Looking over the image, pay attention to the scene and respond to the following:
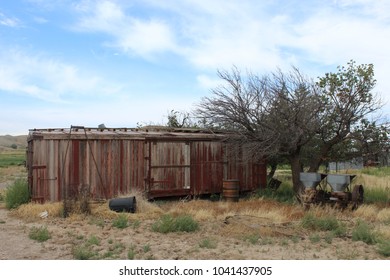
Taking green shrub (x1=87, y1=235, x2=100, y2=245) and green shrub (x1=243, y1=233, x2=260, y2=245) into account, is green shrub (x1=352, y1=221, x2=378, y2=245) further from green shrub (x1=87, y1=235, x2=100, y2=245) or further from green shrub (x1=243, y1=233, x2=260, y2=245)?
green shrub (x1=87, y1=235, x2=100, y2=245)

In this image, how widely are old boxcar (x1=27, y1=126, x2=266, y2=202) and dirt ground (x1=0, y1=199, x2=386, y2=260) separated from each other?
10.1 ft

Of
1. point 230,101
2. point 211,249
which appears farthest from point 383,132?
point 211,249

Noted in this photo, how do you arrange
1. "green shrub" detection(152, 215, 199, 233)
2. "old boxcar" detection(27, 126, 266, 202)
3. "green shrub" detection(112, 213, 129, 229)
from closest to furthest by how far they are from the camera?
"green shrub" detection(152, 215, 199, 233), "green shrub" detection(112, 213, 129, 229), "old boxcar" detection(27, 126, 266, 202)

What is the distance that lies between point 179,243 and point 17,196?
26.6 feet

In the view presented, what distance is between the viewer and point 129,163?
1538 cm

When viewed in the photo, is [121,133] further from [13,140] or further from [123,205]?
[13,140]

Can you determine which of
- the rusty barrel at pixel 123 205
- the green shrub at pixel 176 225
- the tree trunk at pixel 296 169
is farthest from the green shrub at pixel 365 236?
the tree trunk at pixel 296 169

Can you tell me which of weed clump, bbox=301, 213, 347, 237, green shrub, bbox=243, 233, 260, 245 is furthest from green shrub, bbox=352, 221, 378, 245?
green shrub, bbox=243, 233, 260, 245

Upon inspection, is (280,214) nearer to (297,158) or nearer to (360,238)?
(360,238)

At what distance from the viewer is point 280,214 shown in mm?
12352

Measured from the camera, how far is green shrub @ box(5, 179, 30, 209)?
14570 mm

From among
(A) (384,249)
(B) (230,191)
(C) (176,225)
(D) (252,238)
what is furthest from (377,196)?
(C) (176,225)

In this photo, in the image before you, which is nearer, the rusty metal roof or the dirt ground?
the dirt ground

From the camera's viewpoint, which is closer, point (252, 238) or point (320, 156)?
point (252, 238)
